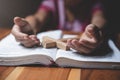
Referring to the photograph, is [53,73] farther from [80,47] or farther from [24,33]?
[24,33]

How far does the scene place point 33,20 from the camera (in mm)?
1421

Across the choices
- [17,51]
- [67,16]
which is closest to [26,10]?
[67,16]

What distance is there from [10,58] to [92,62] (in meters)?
0.26

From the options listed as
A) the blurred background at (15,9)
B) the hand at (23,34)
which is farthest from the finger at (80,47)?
the blurred background at (15,9)

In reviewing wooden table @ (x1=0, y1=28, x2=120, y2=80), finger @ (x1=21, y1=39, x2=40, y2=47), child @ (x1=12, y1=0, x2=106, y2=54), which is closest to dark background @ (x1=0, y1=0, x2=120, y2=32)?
child @ (x1=12, y1=0, x2=106, y2=54)

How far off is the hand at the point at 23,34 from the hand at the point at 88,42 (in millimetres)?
142

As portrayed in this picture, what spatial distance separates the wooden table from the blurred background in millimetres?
957

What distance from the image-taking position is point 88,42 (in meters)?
0.80

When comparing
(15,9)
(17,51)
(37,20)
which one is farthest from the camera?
(15,9)

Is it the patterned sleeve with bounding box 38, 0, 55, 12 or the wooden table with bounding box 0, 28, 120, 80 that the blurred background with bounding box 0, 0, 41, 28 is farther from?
the wooden table with bounding box 0, 28, 120, 80

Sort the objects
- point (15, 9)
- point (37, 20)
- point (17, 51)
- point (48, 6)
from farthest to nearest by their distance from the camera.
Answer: point (15, 9)
point (48, 6)
point (37, 20)
point (17, 51)

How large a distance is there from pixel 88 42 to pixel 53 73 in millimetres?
153

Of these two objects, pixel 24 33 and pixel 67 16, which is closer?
pixel 24 33

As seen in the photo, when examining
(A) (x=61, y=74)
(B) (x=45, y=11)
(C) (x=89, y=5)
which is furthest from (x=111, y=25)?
(A) (x=61, y=74)
